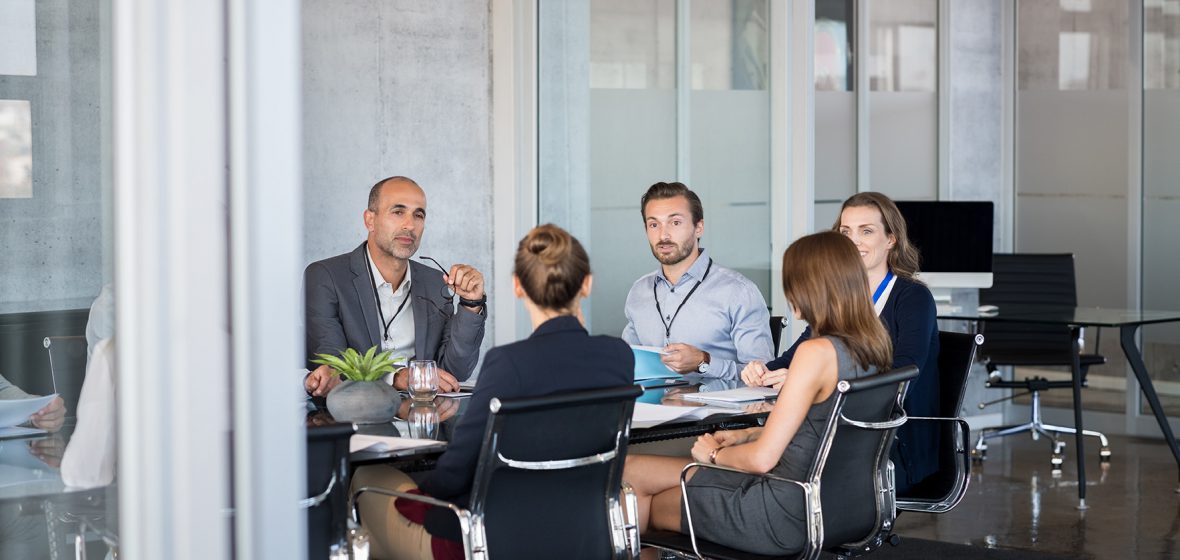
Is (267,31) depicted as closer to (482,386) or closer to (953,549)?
(482,386)

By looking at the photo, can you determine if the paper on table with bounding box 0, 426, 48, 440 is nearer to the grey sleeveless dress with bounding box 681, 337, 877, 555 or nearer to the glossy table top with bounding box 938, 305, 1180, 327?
the grey sleeveless dress with bounding box 681, 337, 877, 555

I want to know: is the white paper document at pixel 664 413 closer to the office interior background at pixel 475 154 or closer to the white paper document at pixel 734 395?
the white paper document at pixel 734 395

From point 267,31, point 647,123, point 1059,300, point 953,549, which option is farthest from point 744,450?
point 1059,300

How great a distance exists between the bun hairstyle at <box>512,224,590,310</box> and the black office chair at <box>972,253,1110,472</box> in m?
4.80

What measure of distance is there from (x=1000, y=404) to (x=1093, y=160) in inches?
64.2

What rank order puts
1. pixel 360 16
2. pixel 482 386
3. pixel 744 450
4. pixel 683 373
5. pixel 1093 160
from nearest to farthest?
pixel 482 386 → pixel 744 450 → pixel 683 373 → pixel 360 16 → pixel 1093 160

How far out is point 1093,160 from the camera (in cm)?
856

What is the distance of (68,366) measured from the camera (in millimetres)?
2221

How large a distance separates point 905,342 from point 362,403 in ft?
5.53

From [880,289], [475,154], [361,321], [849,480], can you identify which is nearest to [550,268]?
[849,480]

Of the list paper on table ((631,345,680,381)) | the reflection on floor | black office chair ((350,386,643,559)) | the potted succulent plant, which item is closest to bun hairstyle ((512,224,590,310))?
black office chair ((350,386,643,559))

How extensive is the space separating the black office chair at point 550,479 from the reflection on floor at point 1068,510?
10.2ft

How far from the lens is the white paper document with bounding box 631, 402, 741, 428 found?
3340 mm

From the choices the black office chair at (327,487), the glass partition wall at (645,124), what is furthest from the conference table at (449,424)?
the glass partition wall at (645,124)
